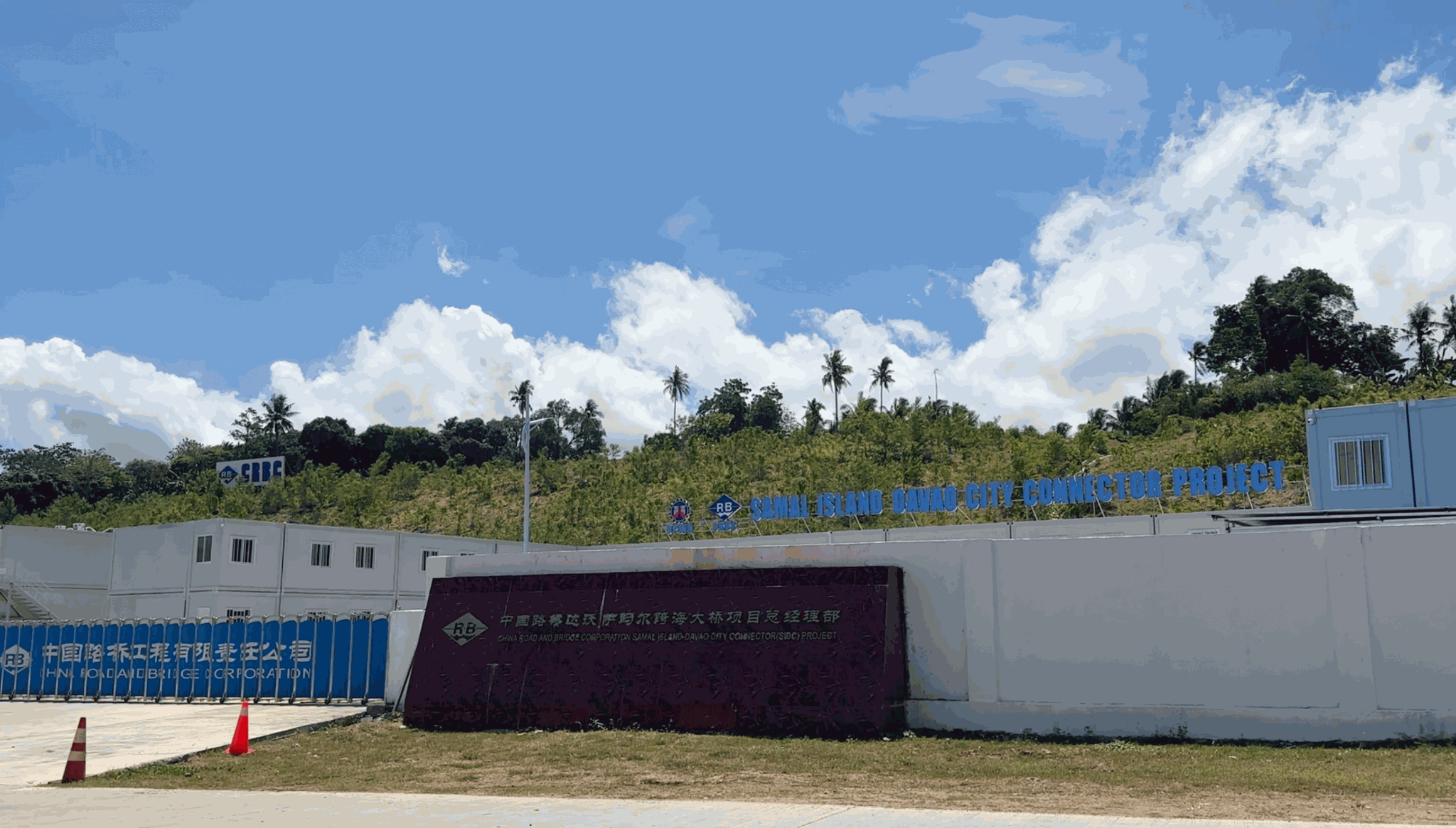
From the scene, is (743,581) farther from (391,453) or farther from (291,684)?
(391,453)

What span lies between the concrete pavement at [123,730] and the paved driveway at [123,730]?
1 centimetres

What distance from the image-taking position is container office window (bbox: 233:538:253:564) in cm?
4484

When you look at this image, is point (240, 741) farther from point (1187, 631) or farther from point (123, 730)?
point (1187, 631)

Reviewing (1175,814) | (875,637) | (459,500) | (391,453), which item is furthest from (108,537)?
(391,453)

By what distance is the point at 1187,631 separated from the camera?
56.7 feet

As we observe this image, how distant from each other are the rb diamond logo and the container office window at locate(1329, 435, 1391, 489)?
20.5m

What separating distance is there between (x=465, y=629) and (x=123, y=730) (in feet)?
21.4

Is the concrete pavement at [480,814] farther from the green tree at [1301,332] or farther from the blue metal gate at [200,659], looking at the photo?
the green tree at [1301,332]

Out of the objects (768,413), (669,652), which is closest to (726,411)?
(768,413)

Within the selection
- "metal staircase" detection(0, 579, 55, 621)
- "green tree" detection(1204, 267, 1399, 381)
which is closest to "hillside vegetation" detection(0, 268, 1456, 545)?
"green tree" detection(1204, 267, 1399, 381)

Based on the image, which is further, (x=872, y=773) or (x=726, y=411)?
(x=726, y=411)

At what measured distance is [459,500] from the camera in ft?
301

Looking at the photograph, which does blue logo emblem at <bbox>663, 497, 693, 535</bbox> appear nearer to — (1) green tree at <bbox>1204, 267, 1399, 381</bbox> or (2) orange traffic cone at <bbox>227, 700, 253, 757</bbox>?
(2) orange traffic cone at <bbox>227, 700, 253, 757</bbox>

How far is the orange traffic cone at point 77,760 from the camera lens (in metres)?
15.7
